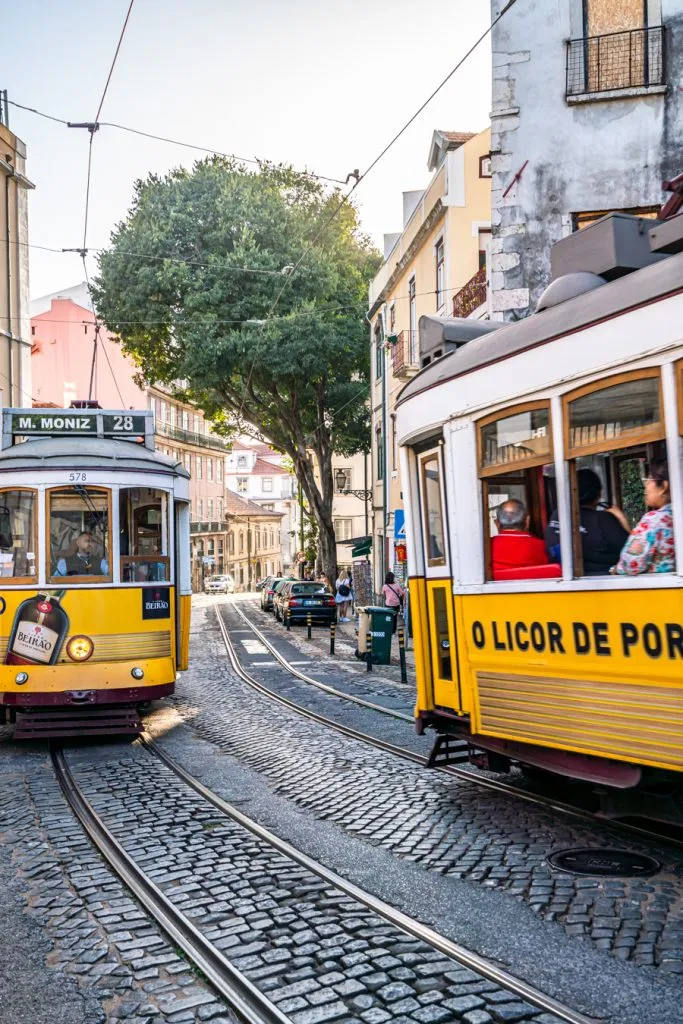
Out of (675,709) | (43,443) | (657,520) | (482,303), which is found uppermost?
(482,303)

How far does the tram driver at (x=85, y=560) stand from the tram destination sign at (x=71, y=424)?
5.18 feet

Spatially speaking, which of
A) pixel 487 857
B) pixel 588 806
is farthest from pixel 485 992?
pixel 588 806

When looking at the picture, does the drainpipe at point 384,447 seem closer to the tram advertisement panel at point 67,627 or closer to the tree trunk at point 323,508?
the tree trunk at point 323,508

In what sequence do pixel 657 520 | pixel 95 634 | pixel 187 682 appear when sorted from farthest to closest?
pixel 187 682 → pixel 95 634 → pixel 657 520

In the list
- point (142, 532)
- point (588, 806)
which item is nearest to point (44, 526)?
point (142, 532)

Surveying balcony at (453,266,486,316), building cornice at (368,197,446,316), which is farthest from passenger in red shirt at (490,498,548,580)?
building cornice at (368,197,446,316)

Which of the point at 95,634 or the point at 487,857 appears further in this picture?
the point at 95,634

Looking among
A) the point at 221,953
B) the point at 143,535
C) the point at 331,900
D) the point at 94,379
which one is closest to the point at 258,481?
the point at 94,379

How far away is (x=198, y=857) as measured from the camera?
21.0 ft

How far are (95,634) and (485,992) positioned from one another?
703cm

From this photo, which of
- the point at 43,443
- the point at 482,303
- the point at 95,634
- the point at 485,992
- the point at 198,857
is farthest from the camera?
the point at 482,303

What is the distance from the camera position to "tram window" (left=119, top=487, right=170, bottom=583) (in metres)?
10.8

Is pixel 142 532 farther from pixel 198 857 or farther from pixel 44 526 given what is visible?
pixel 198 857

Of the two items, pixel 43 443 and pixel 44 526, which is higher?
pixel 43 443
